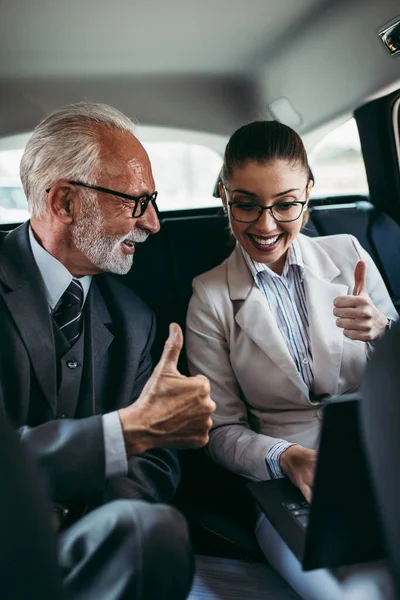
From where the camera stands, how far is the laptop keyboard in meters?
1.24

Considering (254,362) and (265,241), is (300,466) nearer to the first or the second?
(254,362)

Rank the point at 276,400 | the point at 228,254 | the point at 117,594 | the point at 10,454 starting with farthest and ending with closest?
the point at 228,254, the point at 276,400, the point at 117,594, the point at 10,454

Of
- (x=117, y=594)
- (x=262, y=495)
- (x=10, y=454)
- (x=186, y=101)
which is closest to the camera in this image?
(x=10, y=454)

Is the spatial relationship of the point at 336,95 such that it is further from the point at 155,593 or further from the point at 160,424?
the point at 155,593

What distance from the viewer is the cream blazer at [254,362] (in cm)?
157

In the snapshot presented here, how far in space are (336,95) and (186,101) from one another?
0.52 m

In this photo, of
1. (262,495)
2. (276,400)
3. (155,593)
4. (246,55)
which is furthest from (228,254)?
(155,593)

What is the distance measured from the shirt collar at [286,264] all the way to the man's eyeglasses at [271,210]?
0.39 ft

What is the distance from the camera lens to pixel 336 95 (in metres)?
2.25

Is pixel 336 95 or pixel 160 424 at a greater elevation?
pixel 336 95

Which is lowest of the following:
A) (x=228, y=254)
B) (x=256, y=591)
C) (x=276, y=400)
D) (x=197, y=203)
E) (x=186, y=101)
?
(x=256, y=591)

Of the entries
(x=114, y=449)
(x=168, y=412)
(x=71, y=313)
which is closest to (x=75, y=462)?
(x=114, y=449)

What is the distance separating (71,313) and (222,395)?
1.34ft

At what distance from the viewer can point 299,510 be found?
1271mm
